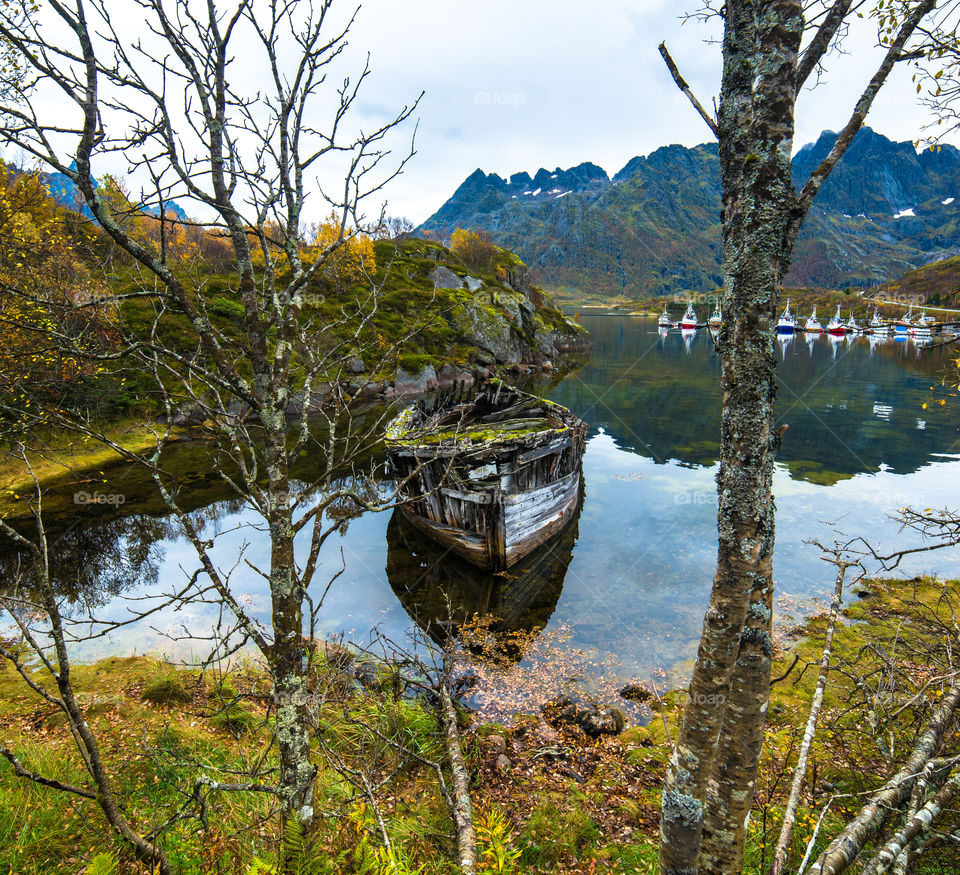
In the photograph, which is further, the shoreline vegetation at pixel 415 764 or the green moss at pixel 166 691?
the green moss at pixel 166 691

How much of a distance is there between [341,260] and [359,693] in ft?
144

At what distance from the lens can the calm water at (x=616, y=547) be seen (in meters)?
12.8

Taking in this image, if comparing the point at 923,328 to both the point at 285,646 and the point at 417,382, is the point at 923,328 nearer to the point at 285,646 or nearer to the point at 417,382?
the point at 285,646

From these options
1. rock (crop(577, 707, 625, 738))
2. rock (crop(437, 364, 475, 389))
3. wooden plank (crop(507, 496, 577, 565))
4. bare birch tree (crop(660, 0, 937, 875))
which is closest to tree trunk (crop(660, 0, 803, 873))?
bare birch tree (crop(660, 0, 937, 875))

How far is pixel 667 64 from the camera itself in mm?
3408

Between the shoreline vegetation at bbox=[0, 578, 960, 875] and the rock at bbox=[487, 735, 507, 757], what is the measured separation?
0.03m

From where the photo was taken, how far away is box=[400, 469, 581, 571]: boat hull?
546 inches

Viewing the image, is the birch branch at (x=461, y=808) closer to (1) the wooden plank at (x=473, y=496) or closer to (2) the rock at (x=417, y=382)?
(1) the wooden plank at (x=473, y=496)

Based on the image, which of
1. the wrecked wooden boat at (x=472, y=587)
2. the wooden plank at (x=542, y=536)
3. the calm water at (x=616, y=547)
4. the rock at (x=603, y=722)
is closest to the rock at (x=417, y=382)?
the calm water at (x=616, y=547)

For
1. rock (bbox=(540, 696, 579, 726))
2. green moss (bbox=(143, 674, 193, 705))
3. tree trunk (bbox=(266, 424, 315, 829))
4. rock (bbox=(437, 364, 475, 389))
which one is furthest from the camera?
rock (bbox=(437, 364, 475, 389))

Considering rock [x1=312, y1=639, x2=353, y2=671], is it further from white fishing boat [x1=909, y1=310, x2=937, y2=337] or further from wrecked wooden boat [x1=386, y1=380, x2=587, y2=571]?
white fishing boat [x1=909, y1=310, x2=937, y2=337]

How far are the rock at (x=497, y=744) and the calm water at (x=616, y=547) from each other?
3.77 metres

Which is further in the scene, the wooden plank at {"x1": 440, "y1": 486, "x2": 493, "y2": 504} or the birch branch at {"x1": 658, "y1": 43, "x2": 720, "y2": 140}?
the wooden plank at {"x1": 440, "y1": 486, "x2": 493, "y2": 504}

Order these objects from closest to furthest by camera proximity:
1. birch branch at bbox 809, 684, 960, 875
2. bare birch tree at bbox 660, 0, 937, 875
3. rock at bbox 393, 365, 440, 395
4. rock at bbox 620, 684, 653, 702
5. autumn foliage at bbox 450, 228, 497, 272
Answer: bare birch tree at bbox 660, 0, 937, 875
birch branch at bbox 809, 684, 960, 875
rock at bbox 620, 684, 653, 702
rock at bbox 393, 365, 440, 395
autumn foliage at bbox 450, 228, 497, 272
